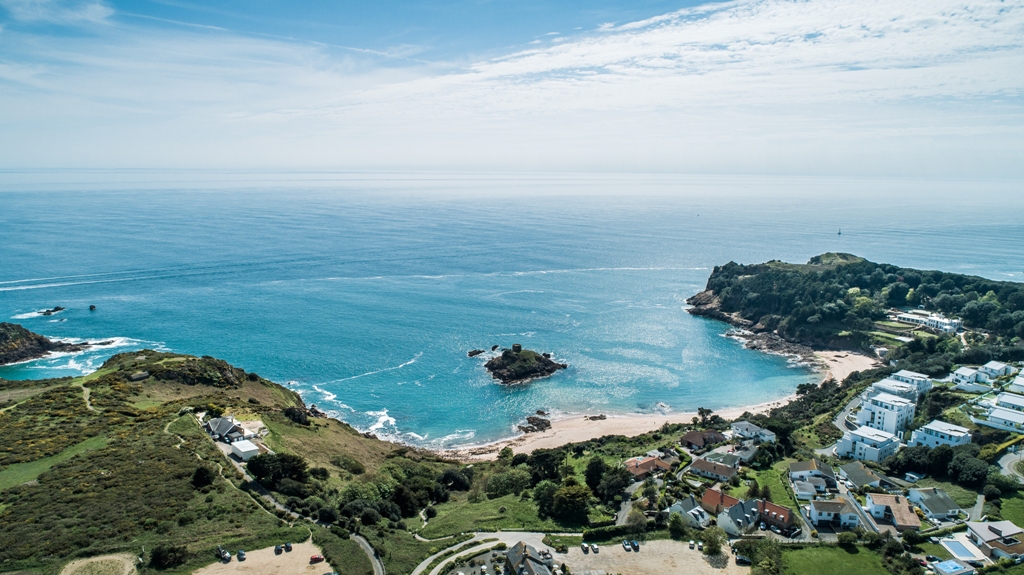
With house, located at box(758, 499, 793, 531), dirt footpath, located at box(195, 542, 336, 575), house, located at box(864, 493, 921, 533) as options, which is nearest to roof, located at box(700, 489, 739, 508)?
house, located at box(758, 499, 793, 531)

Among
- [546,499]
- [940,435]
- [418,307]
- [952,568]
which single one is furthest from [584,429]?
[418,307]

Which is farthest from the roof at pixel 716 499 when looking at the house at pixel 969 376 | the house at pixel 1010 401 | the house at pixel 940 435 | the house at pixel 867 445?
the house at pixel 969 376

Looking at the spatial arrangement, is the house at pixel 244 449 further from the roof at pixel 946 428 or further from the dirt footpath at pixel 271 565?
the roof at pixel 946 428

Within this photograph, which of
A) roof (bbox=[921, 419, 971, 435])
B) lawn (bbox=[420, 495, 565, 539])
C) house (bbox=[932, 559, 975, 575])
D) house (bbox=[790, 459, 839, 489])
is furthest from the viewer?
roof (bbox=[921, 419, 971, 435])

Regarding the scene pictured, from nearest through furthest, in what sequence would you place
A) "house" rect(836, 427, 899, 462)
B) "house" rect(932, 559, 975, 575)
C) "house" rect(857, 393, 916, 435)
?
1. "house" rect(932, 559, 975, 575)
2. "house" rect(836, 427, 899, 462)
3. "house" rect(857, 393, 916, 435)

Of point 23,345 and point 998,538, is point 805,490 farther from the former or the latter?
point 23,345

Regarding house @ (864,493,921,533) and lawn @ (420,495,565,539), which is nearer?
house @ (864,493,921,533)

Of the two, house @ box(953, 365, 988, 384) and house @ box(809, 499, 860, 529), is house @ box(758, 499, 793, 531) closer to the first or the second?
house @ box(809, 499, 860, 529)
